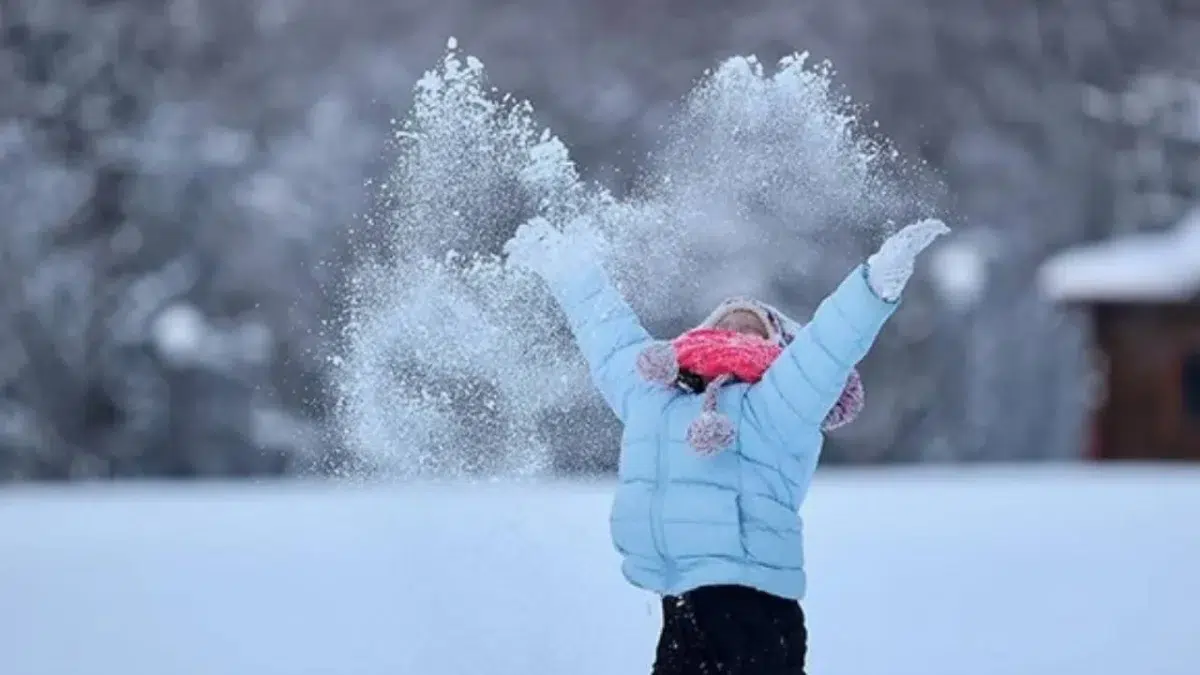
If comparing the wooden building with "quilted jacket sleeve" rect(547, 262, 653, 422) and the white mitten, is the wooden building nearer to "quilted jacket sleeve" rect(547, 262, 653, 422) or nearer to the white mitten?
"quilted jacket sleeve" rect(547, 262, 653, 422)

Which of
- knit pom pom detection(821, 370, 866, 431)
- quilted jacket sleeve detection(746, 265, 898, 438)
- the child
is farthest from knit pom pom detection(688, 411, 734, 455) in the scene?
knit pom pom detection(821, 370, 866, 431)

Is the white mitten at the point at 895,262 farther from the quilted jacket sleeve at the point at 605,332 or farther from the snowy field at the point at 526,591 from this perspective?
the snowy field at the point at 526,591

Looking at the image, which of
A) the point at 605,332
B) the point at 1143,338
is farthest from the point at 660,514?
the point at 1143,338

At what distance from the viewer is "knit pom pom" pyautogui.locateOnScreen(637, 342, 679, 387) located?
4.54 metres

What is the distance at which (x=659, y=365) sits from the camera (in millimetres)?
4539

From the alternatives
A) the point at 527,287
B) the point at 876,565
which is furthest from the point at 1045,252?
the point at 527,287

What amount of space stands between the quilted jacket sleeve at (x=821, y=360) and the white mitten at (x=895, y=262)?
2 centimetres

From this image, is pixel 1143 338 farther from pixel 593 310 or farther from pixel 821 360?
pixel 821 360

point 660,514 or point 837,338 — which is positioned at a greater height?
point 837,338

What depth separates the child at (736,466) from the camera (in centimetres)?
439

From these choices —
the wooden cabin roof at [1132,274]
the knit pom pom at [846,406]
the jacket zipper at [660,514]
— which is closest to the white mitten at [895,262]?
the knit pom pom at [846,406]

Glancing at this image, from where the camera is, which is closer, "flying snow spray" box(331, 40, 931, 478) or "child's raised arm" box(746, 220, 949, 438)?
"child's raised arm" box(746, 220, 949, 438)

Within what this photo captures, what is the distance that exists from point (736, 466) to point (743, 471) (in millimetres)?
18

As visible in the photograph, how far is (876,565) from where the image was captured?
8.62 metres
